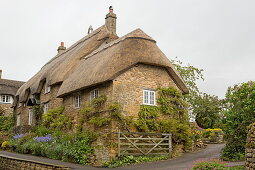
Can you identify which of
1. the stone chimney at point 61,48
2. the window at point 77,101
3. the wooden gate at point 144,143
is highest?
the stone chimney at point 61,48

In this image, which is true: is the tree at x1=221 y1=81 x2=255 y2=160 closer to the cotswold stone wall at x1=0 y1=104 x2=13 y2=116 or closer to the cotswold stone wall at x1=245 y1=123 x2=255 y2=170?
the cotswold stone wall at x1=245 y1=123 x2=255 y2=170

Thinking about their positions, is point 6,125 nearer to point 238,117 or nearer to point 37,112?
point 37,112

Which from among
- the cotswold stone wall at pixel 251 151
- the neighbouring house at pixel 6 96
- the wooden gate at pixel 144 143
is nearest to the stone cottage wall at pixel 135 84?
the wooden gate at pixel 144 143

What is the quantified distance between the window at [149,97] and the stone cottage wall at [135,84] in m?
0.24

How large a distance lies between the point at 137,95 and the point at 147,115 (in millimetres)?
1179

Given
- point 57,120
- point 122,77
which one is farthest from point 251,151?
point 57,120

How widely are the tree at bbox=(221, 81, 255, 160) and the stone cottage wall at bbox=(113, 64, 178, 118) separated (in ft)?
13.4

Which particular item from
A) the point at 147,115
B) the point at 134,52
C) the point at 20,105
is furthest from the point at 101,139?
the point at 20,105

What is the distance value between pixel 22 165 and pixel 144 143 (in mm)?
5812

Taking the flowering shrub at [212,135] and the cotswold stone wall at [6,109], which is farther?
the cotswold stone wall at [6,109]

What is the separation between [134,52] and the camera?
1630 centimetres

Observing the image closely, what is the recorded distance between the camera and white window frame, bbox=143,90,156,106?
1616cm

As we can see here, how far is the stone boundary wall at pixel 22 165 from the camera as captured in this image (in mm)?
11691

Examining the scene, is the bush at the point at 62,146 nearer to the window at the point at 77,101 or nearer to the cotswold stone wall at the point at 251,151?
the window at the point at 77,101
